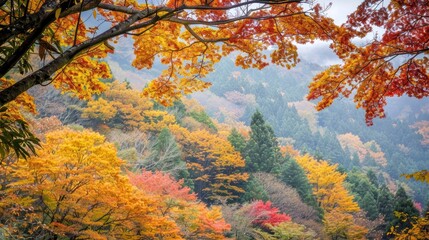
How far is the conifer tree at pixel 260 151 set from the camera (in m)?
24.0


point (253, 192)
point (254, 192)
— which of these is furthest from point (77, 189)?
point (254, 192)

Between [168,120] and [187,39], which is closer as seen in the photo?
[187,39]

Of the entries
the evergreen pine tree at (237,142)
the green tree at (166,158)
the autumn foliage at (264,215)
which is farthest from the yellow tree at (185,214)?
the evergreen pine tree at (237,142)

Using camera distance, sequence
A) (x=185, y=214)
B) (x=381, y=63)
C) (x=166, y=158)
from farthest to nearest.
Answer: (x=166, y=158), (x=185, y=214), (x=381, y=63)

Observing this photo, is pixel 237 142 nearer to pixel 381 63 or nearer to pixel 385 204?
pixel 385 204

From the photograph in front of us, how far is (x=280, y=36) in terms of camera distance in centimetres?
423

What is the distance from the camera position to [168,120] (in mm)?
24703

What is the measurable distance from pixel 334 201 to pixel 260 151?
7273 mm

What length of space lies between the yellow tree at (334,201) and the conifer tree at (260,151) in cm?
489

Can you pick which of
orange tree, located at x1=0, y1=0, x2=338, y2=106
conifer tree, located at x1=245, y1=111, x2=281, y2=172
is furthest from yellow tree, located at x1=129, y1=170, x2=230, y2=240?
conifer tree, located at x1=245, y1=111, x2=281, y2=172

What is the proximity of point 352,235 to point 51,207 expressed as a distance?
17.0 meters

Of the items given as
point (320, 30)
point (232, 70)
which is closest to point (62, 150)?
point (320, 30)

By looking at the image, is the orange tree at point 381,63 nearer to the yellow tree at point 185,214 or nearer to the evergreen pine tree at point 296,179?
the yellow tree at point 185,214

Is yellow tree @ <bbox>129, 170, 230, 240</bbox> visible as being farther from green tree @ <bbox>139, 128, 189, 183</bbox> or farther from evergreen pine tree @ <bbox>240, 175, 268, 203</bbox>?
evergreen pine tree @ <bbox>240, 175, 268, 203</bbox>
